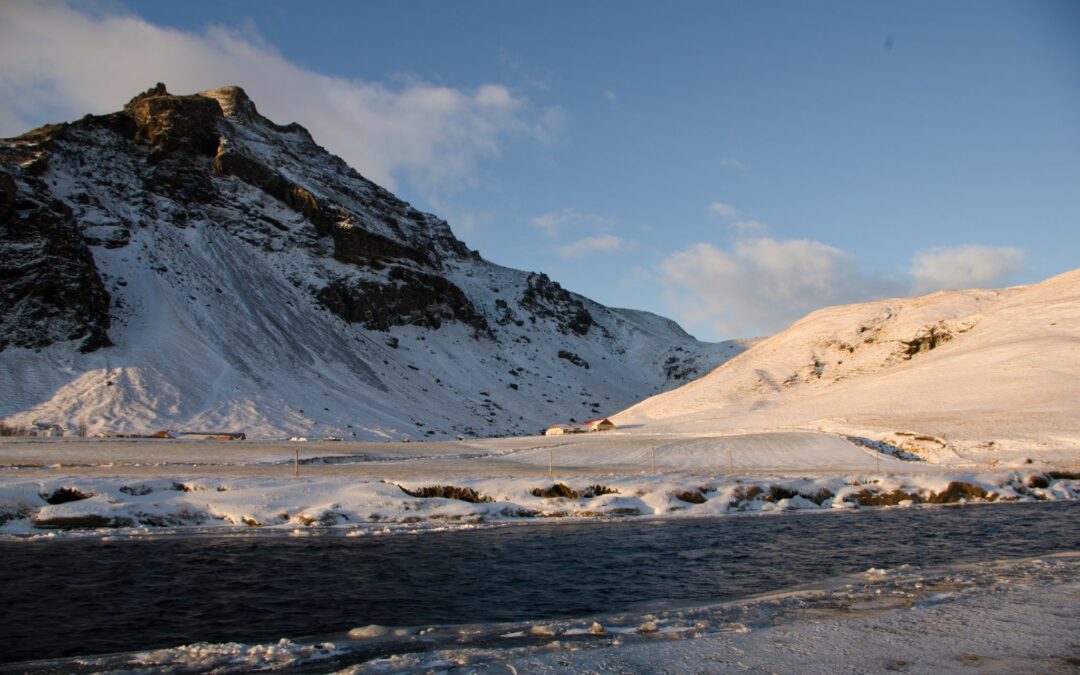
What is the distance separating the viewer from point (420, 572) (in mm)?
15219

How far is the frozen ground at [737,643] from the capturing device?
8.34 meters

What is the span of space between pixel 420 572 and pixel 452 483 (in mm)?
11439

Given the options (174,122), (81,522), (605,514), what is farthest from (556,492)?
Answer: (174,122)

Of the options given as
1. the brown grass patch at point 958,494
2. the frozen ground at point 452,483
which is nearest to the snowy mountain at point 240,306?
the frozen ground at point 452,483

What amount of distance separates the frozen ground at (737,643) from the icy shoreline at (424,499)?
11.1 meters

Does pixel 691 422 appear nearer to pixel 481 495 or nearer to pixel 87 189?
pixel 481 495

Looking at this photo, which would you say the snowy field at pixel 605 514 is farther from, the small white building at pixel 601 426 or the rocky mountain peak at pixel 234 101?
the rocky mountain peak at pixel 234 101

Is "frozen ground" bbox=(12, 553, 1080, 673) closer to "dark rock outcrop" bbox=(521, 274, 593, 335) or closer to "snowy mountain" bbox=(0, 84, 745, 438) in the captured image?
"snowy mountain" bbox=(0, 84, 745, 438)

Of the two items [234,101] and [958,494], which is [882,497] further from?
[234,101]

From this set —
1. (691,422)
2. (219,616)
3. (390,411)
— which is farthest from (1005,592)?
(390,411)

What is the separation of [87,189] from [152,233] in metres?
12.4

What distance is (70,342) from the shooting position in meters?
76.2

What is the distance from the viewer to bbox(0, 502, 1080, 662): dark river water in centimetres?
1130

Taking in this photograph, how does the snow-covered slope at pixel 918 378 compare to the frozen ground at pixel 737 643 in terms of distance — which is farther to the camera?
the snow-covered slope at pixel 918 378
